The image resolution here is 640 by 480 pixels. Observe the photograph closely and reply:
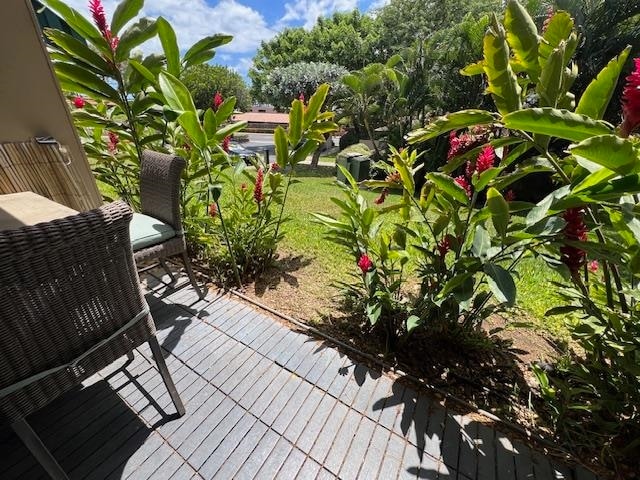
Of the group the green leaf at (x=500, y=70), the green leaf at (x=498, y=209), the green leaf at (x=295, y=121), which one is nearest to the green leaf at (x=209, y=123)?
the green leaf at (x=295, y=121)

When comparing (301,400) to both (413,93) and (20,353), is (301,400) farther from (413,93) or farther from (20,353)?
(413,93)

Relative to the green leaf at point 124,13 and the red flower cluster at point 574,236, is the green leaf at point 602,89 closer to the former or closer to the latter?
the red flower cluster at point 574,236

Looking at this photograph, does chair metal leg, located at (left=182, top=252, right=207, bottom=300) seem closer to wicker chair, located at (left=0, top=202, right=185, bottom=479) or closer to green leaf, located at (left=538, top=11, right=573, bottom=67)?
wicker chair, located at (left=0, top=202, right=185, bottom=479)

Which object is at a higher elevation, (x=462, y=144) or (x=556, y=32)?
(x=556, y=32)

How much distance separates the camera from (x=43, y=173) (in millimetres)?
1796

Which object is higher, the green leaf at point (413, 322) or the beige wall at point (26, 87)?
the beige wall at point (26, 87)

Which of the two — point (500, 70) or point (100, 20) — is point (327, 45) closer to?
point (100, 20)

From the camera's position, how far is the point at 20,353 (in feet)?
2.84

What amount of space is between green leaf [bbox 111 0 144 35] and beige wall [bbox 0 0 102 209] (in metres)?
0.44

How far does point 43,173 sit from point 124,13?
3.99 ft

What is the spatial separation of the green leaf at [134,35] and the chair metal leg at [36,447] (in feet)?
7.43

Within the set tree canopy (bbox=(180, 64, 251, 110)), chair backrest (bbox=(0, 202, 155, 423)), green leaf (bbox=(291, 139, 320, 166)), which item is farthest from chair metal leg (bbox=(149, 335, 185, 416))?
tree canopy (bbox=(180, 64, 251, 110))

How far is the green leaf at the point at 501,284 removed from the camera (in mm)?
979

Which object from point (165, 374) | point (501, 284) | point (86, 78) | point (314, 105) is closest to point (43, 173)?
point (86, 78)
